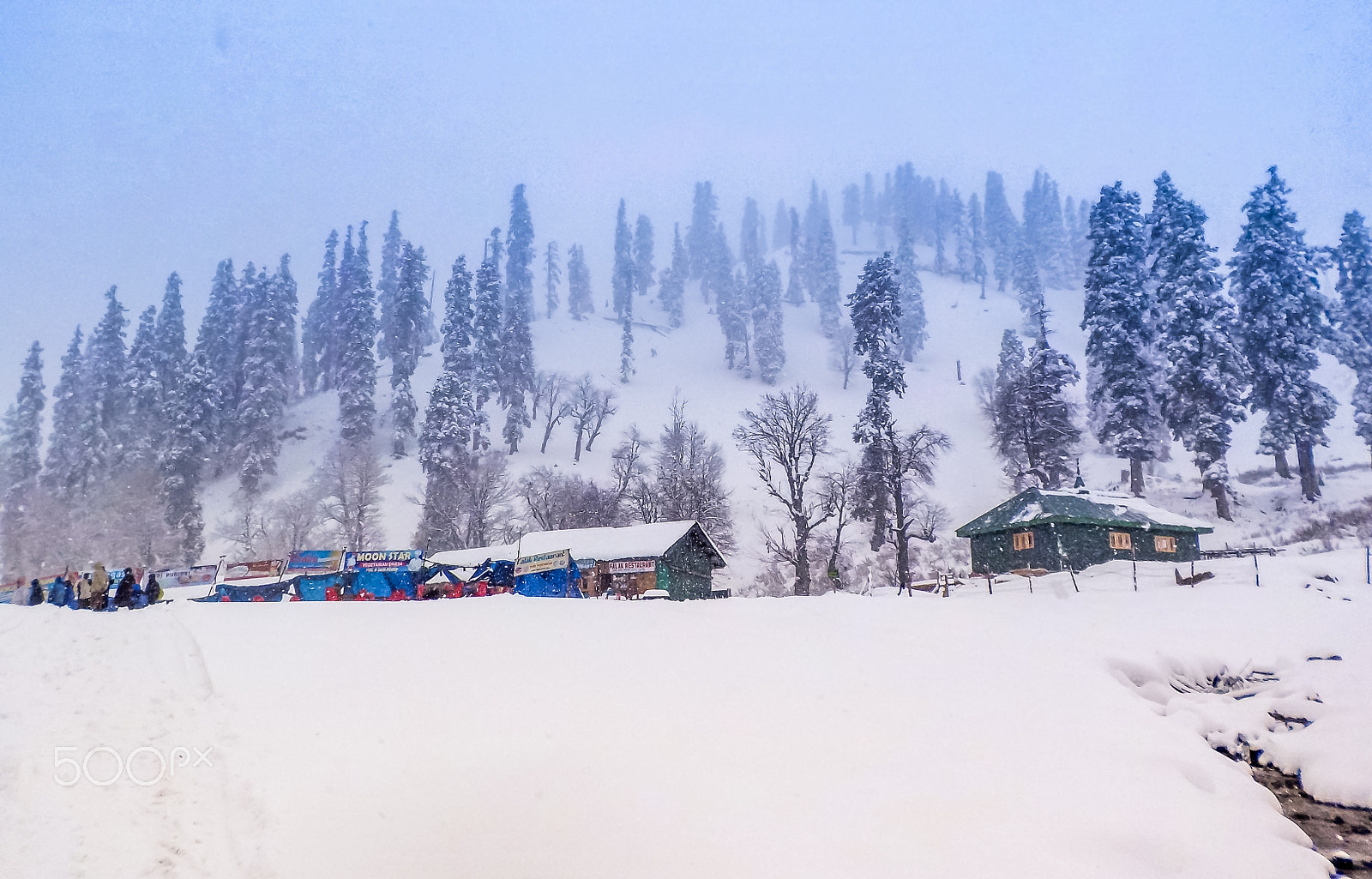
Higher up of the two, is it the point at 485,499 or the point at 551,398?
the point at 551,398

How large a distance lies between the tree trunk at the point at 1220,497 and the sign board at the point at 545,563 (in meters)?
33.0

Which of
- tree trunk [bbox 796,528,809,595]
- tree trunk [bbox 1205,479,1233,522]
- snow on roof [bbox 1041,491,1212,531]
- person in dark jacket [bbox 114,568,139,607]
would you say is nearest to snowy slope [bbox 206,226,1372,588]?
tree trunk [bbox 1205,479,1233,522]

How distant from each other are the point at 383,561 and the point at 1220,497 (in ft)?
133

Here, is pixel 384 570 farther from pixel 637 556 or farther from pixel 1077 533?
pixel 1077 533

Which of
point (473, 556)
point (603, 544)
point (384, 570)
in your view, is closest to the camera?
point (384, 570)

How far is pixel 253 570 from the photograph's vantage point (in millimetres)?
35438

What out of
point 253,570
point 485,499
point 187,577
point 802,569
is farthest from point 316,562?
point 802,569

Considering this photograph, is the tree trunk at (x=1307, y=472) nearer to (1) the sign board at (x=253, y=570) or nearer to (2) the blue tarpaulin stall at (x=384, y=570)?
(2) the blue tarpaulin stall at (x=384, y=570)

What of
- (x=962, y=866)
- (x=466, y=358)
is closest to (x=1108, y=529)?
(x=962, y=866)

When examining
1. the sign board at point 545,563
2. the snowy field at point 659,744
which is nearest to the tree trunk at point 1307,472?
the snowy field at point 659,744

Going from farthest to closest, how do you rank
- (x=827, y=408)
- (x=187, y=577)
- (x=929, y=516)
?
1. (x=827, y=408)
2. (x=929, y=516)
3. (x=187, y=577)

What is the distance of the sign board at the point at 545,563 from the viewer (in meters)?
27.7

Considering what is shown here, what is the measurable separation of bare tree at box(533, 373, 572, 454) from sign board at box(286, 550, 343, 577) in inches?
1520

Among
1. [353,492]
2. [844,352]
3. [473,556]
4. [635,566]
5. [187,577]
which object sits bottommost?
[635,566]
